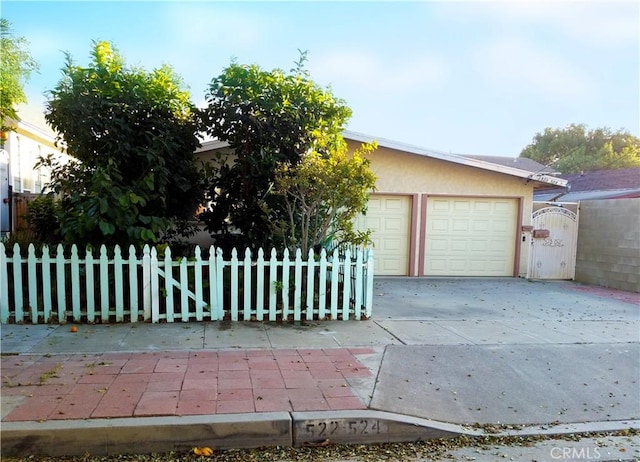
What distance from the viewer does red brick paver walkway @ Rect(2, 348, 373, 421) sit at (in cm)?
352

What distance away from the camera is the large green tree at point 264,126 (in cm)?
709

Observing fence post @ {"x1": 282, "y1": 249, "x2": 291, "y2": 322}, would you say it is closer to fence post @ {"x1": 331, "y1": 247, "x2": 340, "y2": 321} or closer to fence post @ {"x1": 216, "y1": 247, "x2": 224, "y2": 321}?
fence post @ {"x1": 331, "y1": 247, "x2": 340, "y2": 321}

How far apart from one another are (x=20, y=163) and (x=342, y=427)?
11807mm

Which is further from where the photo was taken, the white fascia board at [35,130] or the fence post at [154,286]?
the white fascia board at [35,130]

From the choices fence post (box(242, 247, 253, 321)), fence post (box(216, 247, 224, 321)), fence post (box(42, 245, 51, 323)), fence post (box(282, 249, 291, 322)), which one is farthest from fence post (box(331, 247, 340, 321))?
fence post (box(42, 245, 51, 323))

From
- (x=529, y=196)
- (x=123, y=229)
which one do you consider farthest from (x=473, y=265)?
(x=123, y=229)

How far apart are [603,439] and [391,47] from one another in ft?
26.6

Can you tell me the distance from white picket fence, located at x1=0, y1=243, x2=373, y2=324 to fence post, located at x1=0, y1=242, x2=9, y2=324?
1 cm

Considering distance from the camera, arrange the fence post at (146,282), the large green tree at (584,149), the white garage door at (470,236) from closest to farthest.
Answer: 1. the fence post at (146,282)
2. the white garage door at (470,236)
3. the large green tree at (584,149)

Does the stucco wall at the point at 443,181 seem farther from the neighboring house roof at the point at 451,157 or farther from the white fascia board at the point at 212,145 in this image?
the white fascia board at the point at 212,145

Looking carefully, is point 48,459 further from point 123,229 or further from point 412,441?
point 123,229

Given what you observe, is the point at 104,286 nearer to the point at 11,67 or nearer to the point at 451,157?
the point at 11,67

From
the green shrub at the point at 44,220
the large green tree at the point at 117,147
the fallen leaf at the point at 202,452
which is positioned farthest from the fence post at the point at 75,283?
the fallen leaf at the point at 202,452

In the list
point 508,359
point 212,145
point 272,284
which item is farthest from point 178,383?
point 212,145
